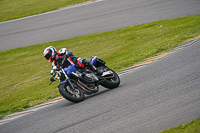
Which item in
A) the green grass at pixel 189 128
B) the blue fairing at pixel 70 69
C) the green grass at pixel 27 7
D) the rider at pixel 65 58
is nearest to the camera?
the green grass at pixel 189 128

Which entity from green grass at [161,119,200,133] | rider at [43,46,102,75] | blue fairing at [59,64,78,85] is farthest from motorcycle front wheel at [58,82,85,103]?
green grass at [161,119,200,133]

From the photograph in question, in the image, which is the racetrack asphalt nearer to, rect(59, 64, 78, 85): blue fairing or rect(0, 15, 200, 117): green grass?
rect(59, 64, 78, 85): blue fairing

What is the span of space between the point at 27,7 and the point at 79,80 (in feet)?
70.6

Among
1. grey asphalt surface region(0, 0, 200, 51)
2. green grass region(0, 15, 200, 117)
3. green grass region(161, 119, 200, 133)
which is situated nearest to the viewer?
green grass region(161, 119, 200, 133)

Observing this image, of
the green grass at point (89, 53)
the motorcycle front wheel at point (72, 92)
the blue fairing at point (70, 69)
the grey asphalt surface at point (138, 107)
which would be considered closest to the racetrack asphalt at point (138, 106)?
the grey asphalt surface at point (138, 107)

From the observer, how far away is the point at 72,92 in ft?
26.7

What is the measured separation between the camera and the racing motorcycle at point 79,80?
8.10 m

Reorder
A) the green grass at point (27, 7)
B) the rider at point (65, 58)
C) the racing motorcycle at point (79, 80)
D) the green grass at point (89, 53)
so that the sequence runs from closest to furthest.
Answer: the racing motorcycle at point (79, 80) → the rider at point (65, 58) → the green grass at point (89, 53) → the green grass at point (27, 7)

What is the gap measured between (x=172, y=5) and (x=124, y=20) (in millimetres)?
2738

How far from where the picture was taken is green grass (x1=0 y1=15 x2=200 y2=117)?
11023 mm

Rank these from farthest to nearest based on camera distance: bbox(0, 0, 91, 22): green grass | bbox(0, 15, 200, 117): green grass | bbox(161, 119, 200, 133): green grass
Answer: bbox(0, 0, 91, 22): green grass < bbox(0, 15, 200, 117): green grass < bbox(161, 119, 200, 133): green grass

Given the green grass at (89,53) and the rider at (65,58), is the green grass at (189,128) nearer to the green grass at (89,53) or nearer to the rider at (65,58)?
the rider at (65,58)

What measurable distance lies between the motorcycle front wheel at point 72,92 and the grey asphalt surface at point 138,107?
16 cm

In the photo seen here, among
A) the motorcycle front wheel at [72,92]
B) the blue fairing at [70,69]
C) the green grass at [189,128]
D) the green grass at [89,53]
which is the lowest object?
the green grass at [89,53]
